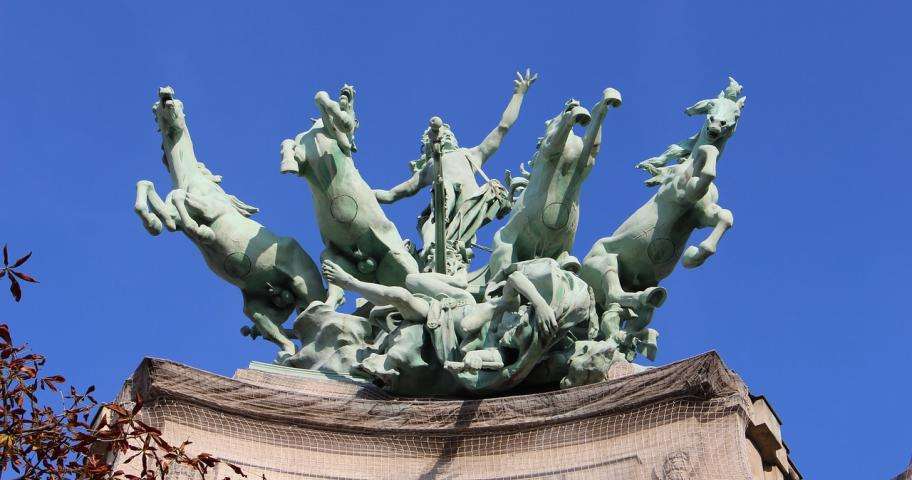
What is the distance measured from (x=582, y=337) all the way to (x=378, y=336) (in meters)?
2.23

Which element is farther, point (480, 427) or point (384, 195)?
point (384, 195)

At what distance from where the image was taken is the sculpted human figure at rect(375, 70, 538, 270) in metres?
19.7

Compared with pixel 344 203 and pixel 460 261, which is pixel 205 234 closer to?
pixel 344 203

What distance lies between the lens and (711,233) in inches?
677

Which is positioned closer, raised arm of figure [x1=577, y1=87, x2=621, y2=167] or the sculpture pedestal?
the sculpture pedestal

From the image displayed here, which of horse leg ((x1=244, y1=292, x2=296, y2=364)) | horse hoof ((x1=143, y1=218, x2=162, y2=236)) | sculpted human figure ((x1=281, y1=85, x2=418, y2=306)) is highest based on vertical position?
sculpted human figure ((x1=281, y1=85, x2=418, y2=306))

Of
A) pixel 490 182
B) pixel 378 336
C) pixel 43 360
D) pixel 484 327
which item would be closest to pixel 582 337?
pixel 484 327

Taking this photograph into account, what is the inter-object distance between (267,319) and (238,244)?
0.86 m

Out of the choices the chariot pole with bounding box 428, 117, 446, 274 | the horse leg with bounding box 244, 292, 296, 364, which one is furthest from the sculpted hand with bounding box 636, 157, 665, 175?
the horse leg with bounding box 244, 292, 296, 364

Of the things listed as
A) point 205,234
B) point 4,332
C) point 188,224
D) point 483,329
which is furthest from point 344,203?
point 4,332

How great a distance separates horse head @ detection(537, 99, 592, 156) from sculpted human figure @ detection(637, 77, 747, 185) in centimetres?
119

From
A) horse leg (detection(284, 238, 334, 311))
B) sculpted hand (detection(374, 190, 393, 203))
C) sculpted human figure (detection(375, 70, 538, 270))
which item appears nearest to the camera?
horse leg (detection(284, 238, 334, 311))

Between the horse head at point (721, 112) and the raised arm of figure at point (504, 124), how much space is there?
336 cm

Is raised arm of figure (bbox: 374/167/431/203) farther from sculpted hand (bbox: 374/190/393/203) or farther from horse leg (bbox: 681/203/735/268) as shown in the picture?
horse leg (bbox: 681/203/735/268)
